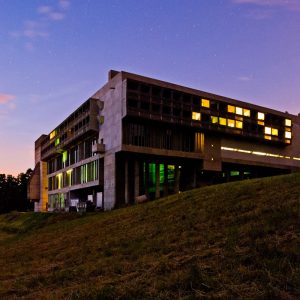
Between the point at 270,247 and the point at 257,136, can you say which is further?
the point at 257,136

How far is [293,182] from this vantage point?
18.9 metres

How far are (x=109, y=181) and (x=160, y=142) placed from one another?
10.9m

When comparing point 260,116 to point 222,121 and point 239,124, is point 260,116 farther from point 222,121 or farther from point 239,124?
point 222,121

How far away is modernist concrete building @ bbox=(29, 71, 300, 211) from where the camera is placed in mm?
64812

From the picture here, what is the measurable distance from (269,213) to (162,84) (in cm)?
5472

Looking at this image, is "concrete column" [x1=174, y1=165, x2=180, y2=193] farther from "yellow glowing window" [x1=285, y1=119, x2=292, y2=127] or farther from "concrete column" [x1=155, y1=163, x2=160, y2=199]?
"yellow glowing window" [x1=285, y1=119, x2=292, y2=127]

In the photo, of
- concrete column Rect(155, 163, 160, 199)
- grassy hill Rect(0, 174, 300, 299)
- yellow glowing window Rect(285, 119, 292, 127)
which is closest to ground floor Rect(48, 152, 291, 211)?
concrete column Rect(155, 163, 160, 199)

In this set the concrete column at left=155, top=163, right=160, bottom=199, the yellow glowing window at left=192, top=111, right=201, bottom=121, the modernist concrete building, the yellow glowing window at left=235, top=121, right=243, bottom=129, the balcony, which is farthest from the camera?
the yellow glowing window at left=235, top=121, right=243, bottom=129

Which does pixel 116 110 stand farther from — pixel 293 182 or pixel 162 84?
pixel 293 182

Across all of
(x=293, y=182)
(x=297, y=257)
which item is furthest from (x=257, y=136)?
(x=297, y=257)

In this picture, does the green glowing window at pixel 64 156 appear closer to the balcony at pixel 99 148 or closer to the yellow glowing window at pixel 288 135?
the balcony at pixel 99 148

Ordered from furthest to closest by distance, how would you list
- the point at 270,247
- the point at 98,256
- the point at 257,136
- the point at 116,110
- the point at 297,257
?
the point at 257,136 → the point at 116,110 → the point at 98,256 → the point at 270,247 → the point at 297,257

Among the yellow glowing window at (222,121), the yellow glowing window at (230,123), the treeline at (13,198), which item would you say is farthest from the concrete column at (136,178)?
the treeline at (13,198)

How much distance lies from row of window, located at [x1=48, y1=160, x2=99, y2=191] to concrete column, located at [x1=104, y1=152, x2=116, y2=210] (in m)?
3.70
